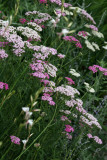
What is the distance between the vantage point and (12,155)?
7.20ft

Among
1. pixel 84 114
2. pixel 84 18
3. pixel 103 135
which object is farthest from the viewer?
pixel 84 18

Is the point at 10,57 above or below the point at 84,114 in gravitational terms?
above

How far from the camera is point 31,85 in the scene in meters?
2.67

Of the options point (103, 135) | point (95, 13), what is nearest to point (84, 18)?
point (95, 13)

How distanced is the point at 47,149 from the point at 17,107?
51 centimetres

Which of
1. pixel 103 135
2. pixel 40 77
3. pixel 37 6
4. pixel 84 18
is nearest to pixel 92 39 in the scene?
pixel 84 18

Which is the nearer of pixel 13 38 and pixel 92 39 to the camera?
pixel 13 38

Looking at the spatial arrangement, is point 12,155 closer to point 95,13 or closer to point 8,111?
point 8,111

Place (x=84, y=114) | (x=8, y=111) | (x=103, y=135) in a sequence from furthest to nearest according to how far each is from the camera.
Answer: (x=103, y=135) < (x=84, y=114) < (x=8, y=111)

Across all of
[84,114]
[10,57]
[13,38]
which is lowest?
[84,114]

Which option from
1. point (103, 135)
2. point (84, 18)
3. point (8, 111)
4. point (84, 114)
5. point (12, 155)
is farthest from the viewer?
point (84, 18)

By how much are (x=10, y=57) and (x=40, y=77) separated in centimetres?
60

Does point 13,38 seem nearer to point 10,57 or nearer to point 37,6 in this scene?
point 10,57

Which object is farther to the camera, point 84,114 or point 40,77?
point 84,114
